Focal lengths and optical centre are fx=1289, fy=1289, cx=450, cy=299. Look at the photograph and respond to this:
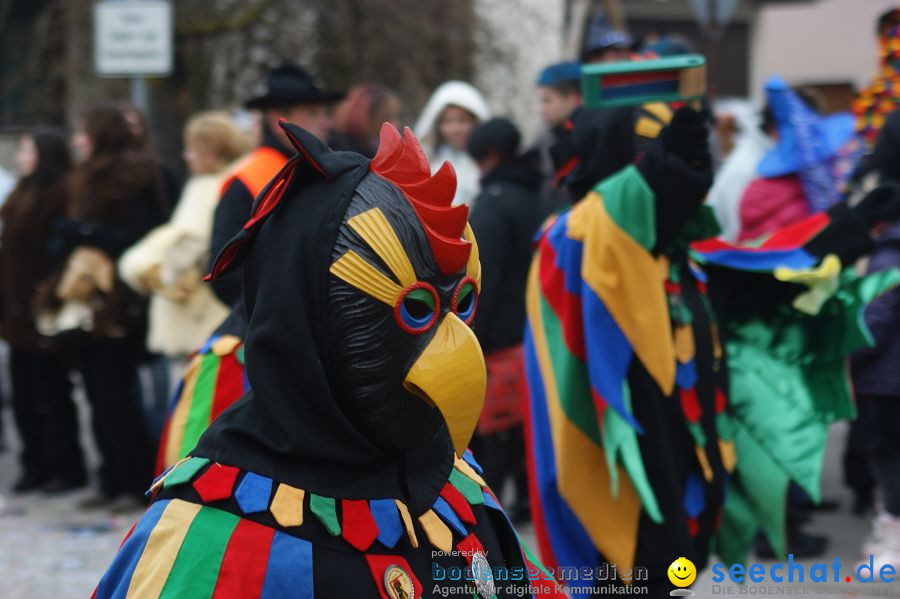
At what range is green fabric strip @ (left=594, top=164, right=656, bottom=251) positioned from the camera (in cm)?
363

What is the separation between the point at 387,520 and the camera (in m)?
1.92

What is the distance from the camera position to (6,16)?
1530 centimetres

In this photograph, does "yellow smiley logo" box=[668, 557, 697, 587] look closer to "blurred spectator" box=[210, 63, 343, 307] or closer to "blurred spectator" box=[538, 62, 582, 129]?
"blurred spectator" box=[210, 63, 343, 307]

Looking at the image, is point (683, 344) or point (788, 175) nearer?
point (683, 344)

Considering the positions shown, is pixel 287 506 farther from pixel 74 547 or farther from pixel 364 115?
pixel 364 115

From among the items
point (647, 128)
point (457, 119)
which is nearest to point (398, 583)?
point (647, 128)

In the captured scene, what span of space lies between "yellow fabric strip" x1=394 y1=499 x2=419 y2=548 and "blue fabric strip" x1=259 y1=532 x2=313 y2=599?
0.17 metres

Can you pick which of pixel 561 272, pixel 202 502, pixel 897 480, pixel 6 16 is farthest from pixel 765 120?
pixel 6 16

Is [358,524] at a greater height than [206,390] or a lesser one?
greater

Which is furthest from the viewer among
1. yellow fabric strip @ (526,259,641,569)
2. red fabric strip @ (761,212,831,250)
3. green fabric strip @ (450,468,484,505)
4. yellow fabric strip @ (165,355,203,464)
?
red fabric strip @ (761,212,831,250)

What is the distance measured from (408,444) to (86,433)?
716 cm

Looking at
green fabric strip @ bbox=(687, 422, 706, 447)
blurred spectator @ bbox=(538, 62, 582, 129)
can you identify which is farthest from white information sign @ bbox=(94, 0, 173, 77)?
green fabric strip @ bbox=(687, 422, 706, 447)

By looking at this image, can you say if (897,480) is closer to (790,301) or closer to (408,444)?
(790,301)

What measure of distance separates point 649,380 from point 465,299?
1.86 metres
